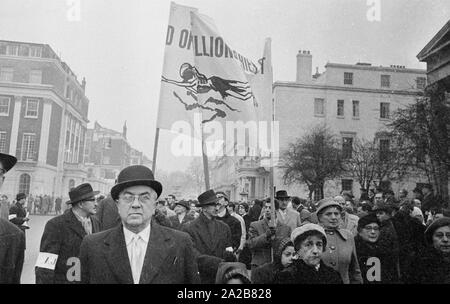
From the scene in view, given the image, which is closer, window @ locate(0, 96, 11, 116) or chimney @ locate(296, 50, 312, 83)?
window @ locate(0, 96, 11, 116)

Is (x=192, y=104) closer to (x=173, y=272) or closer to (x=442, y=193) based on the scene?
(x=173, y=272)

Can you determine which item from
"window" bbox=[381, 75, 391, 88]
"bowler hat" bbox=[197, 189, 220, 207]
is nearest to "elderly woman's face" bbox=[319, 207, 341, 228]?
"bowler hat" bbox=[197, 189, 220, 207]

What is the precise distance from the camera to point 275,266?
3061 millimetres

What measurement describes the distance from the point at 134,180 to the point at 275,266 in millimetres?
1435

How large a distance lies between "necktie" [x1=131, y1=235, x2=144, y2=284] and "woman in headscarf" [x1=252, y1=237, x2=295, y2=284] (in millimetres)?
988

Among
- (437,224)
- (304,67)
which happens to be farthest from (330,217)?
(304,67)

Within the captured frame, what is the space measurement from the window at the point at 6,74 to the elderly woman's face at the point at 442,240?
2306cm

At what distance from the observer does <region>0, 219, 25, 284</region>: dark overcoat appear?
2.21 metres

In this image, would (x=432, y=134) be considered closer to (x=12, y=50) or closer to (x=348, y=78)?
(x=348, y=78)

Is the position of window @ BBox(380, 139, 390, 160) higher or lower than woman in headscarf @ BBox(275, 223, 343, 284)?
higher

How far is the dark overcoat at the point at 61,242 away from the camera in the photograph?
10.3 ft

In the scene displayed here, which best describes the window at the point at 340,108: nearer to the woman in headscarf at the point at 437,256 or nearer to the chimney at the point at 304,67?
the chimney at the point at 304,67

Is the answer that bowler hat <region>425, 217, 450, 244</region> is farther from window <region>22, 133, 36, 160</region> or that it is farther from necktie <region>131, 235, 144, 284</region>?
window <region>22, 133, 36, 160</region>
